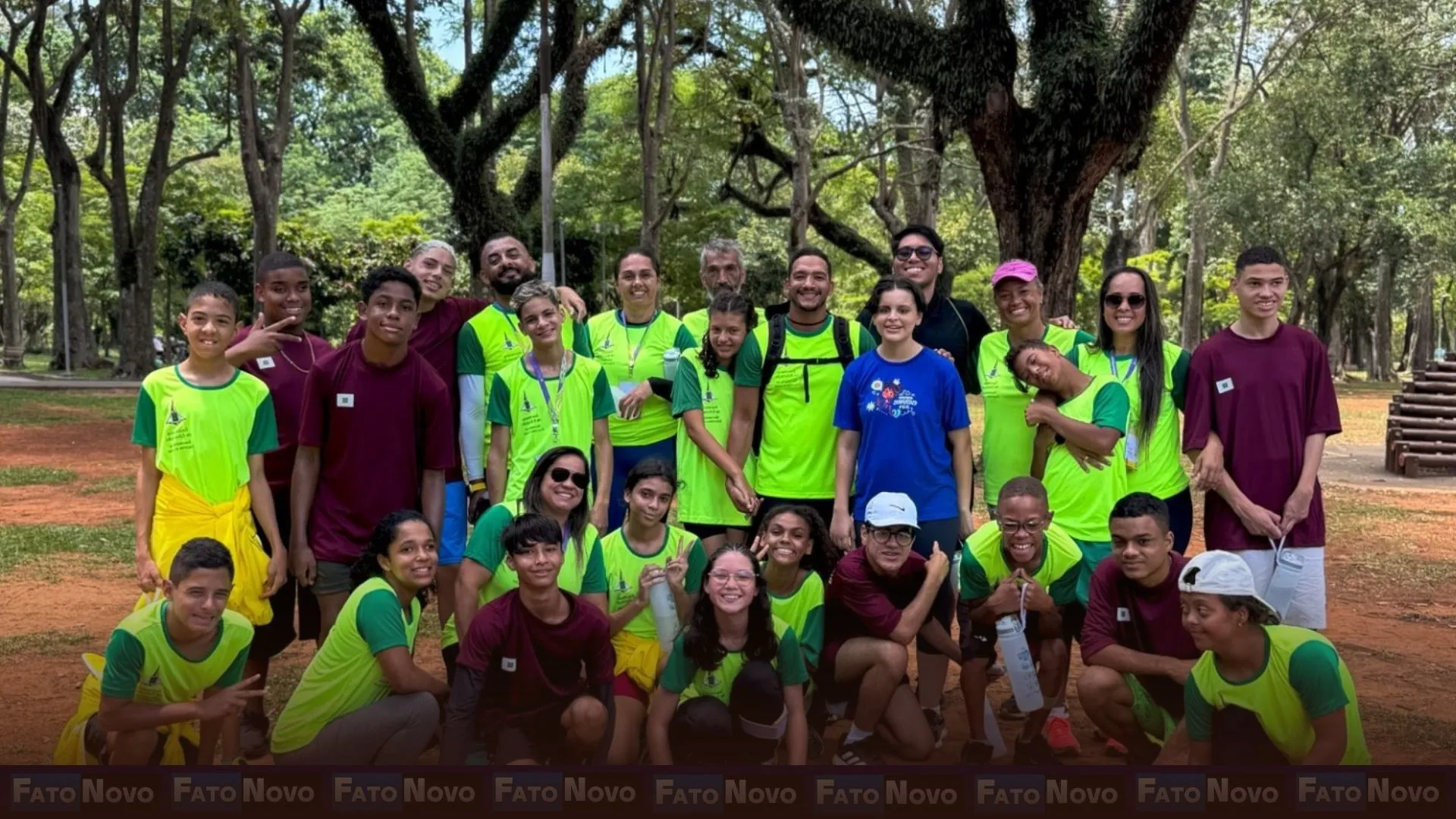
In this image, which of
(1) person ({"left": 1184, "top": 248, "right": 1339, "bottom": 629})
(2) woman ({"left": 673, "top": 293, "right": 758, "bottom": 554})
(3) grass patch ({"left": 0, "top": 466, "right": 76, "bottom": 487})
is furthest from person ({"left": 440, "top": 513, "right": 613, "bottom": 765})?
(3) grass patch ({"left": 0, "top": 466, "right": 76, "bottom": 487})

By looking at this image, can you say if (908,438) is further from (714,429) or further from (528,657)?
(528,657)

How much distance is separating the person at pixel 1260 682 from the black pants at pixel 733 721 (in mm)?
1474

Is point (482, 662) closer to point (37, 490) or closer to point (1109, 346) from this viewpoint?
point (1109, 346)

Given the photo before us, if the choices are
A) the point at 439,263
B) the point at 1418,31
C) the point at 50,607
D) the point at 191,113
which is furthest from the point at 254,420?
the point at 191,113

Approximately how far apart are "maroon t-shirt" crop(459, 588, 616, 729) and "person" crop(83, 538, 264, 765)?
30.7 inches

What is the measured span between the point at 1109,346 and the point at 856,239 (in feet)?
70.5

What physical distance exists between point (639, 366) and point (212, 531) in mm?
2076

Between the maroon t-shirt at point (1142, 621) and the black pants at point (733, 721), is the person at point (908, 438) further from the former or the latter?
the black pants at point (733, 721)

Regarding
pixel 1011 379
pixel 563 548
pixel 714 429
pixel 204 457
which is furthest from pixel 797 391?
pixel 204 457

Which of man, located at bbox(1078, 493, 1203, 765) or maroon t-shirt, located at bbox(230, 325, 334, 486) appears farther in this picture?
maroon t-shirt, located at bbox(230, 325, 334, 486)

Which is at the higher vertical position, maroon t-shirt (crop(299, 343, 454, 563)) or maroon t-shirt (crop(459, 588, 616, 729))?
maroon t-shirt (crop(299, 343, 454, 563))

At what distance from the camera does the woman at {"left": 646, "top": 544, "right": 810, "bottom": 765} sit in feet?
15.4

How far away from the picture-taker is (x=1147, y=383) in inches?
216

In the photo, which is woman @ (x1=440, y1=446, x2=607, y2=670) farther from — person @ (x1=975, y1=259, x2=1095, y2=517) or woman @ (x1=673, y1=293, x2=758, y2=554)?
person @ (x1=975, y1=259, x2=1095, y2=517)
